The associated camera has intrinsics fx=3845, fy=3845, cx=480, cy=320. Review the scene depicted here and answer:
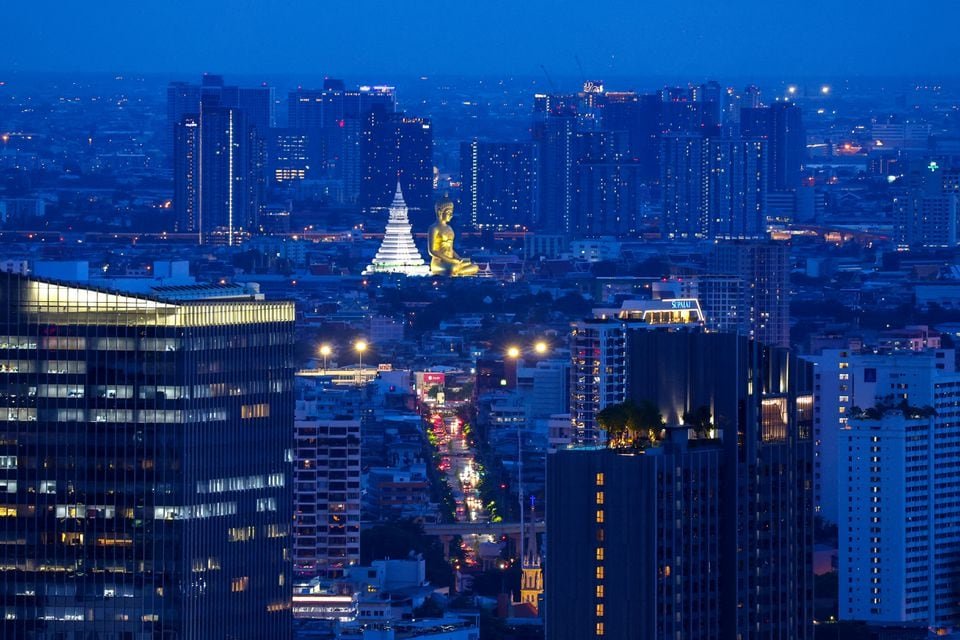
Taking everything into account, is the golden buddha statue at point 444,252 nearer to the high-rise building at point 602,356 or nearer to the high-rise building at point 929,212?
the high-rise building at point 929,212

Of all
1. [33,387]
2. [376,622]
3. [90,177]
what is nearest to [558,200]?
[90,177]

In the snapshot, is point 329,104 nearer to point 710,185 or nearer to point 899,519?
point 710,185

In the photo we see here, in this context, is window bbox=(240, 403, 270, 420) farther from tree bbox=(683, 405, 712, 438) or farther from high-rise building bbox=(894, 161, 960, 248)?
high-rise building bbox=(894, 161, 960, 248)

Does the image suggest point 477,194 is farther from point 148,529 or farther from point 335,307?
point 148,529

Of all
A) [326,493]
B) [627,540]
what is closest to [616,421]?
[627,540]

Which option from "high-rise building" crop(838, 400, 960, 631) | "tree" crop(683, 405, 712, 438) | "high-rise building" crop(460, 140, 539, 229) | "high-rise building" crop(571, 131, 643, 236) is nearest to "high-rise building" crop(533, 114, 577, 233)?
"high-rise building" crop(571, 131, 643, 236)

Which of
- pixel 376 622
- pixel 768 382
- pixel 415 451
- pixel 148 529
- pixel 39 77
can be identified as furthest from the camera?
pixel 39 77
